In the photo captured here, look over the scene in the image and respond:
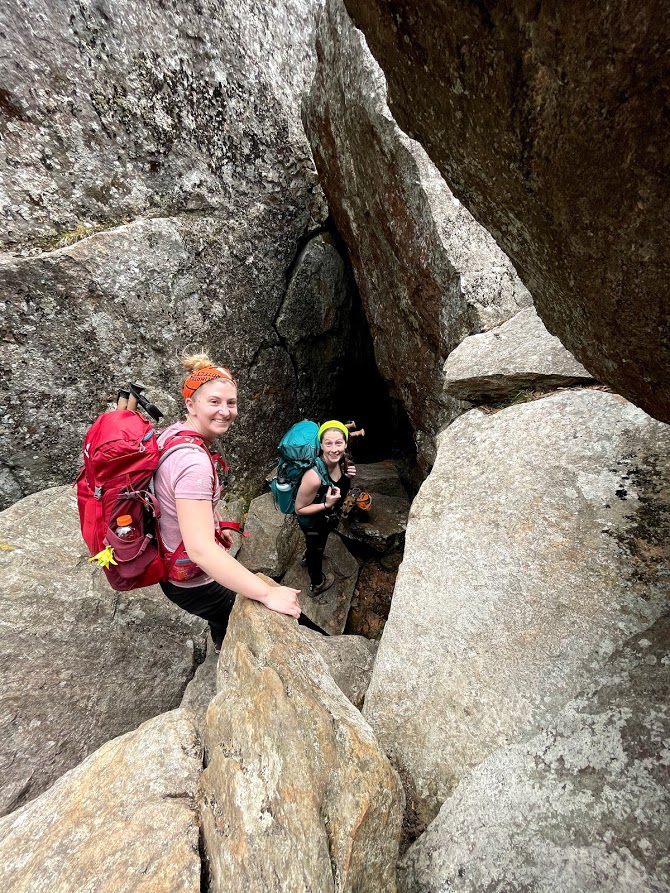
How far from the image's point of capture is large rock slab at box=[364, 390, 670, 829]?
240 centimetres

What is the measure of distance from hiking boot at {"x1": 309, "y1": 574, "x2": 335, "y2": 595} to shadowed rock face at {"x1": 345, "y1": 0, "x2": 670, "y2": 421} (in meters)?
5.63

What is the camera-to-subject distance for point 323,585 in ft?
23.0

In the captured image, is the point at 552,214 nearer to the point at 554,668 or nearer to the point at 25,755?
the point at 554,668

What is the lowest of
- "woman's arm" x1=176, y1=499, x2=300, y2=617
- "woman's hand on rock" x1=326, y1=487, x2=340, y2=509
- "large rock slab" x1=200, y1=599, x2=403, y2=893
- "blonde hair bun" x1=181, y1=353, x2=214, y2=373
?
"woman's hand on rock" x1=326, y1=487, x2=340, y2=509

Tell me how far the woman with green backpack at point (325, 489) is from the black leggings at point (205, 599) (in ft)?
6.42

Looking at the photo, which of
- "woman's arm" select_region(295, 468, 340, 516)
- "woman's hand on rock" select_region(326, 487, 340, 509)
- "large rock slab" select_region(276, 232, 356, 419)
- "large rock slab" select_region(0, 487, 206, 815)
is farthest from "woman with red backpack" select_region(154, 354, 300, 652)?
"large rock slab" select_region(276, 232, 356, 419)

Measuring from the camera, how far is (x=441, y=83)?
1780 mm

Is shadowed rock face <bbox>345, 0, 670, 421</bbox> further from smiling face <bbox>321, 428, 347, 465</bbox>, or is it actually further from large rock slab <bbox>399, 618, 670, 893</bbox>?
smiling face <bbox>321, 428, 347, 465</bbox>

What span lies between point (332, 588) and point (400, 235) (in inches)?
221

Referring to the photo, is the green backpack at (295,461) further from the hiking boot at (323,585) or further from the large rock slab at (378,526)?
the large rock slab at (378,526)

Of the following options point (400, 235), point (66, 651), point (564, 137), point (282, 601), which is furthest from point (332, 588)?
point (564, 137)

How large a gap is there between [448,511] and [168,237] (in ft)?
18.8

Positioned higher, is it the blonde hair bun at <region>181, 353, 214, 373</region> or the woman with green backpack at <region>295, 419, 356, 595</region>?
the blonde hair bun at <region>181, 353, 214, 373</region>

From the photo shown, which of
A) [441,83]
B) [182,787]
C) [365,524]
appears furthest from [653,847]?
[365,524]
